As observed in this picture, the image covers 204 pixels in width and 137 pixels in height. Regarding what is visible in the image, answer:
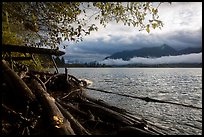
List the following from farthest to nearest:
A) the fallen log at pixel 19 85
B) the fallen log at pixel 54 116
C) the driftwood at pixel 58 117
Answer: the fallen log at pixel 19 85
the driftwood at pixel 58 117
the fallen log at pixel 54 116

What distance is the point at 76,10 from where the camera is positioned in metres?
10.4

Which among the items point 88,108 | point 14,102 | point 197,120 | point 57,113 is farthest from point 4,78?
point 197,120

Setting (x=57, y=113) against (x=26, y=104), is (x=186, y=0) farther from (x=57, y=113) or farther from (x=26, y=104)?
(x=26, y=104)

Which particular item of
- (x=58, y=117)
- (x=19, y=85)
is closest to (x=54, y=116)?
(x=58, y=117)

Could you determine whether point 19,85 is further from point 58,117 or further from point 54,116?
point 58,117

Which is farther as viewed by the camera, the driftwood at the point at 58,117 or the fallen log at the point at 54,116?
the driftwood at the point at 58,117

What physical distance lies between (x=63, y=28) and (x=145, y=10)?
5.19 m

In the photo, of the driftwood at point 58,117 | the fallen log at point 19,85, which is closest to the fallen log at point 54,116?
the driftwood at point 58,117

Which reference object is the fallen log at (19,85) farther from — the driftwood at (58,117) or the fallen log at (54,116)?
the fallen log at (54,116)

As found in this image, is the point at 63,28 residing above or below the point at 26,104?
above

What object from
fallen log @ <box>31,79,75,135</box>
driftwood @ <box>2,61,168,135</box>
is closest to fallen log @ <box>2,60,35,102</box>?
driftwood @ <box>2,61,168,135</box>

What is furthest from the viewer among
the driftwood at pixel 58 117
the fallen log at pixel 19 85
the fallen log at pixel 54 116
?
the fallen log at pixel 19 85

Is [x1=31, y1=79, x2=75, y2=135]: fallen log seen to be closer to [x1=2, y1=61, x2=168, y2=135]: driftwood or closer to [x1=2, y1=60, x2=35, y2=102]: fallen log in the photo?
[x1=2, y1=61, x2=168, y2=135]: driftwood

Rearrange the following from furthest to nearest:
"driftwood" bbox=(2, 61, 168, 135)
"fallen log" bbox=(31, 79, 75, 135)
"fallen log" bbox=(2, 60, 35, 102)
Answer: "fallen log" bbox=(2, 60, 35, 102) → "driftwood" bbox=(2, 61, 168, 135) → "fallen log" bbox=(31, 79, 75, 135)
